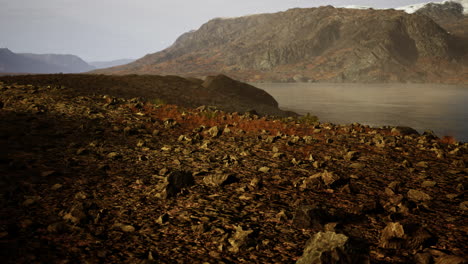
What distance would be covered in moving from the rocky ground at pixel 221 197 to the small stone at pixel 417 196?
0.01 meters

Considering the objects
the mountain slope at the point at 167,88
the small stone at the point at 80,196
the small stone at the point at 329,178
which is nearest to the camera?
the small stone at the point at 80,196

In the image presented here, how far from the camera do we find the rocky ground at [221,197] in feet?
9.87

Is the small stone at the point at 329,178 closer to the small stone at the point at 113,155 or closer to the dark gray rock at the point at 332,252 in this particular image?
the dark gray rock at the point at 332,252

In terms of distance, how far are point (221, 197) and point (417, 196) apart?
2918 mm

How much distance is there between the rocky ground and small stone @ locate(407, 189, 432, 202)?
0.01 meters

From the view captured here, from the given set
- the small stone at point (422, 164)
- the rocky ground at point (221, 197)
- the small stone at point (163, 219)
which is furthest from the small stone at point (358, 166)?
the small stone at point (163, 219)

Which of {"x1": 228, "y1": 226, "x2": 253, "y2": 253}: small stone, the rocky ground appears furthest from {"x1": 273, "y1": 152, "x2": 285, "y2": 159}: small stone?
{"x1": 228, "y1": 226, "x2": 253, "y2": 253}: small stone

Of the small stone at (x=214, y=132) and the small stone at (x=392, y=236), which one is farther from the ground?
the small stone at (x=214, y=132)

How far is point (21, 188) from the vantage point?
4266 millimetres

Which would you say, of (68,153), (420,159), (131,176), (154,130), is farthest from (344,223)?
(154,130)

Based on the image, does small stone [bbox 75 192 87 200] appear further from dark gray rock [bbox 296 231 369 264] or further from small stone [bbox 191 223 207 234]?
dark gray rock [bbox 296 231 369 264]

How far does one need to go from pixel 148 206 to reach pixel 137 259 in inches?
47.1

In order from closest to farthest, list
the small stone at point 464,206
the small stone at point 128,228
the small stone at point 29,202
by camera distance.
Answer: the small stone at point 128,228 < the small stone at point 29,202 < the small stone at point 464,206

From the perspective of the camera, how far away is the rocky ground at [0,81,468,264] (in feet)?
9.87
